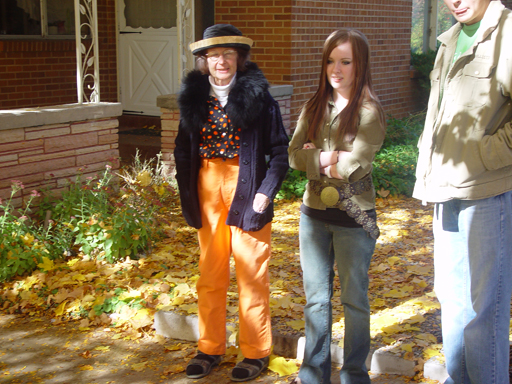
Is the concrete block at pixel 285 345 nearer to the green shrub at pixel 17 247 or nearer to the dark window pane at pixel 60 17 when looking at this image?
the green shrub at pixel 17 247

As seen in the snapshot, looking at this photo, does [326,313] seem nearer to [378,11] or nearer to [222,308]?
[222,308]

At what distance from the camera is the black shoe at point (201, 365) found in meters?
3.60

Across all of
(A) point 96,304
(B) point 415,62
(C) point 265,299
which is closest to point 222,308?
(C) point 265,299

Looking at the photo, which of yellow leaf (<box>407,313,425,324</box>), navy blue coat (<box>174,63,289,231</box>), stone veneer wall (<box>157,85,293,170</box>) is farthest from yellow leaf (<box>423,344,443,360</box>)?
stone veneer wall (<box>157,85,293,170</box>)

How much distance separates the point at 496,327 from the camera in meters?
2.74

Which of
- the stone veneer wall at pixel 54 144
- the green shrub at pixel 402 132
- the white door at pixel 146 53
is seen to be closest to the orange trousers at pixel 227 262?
the stone veneer wall at pixel 54 144

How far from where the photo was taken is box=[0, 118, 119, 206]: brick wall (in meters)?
5.92

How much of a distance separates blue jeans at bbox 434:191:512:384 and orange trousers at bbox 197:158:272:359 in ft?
3.35

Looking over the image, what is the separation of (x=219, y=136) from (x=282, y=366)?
1416 millimetres

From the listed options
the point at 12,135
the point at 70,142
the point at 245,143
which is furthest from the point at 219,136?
the point at 70,142

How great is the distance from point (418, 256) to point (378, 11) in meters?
6.63

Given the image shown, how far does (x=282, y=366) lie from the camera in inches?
145

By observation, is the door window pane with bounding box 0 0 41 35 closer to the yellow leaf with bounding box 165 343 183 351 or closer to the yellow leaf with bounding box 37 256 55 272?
the yellow leaf with bounding box 37 256 55 272

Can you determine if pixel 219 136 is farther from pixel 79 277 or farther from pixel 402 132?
pixel 402 132
